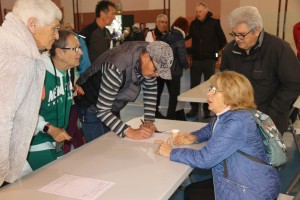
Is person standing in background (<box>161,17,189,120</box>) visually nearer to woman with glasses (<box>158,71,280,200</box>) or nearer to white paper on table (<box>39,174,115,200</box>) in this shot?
woman with glasses (<box>158,71,280,200</box>)

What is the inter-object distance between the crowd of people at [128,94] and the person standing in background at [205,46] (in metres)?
2.75

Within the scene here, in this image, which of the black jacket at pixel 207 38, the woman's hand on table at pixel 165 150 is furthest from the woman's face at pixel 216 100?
the black jacket at pixel 207 38

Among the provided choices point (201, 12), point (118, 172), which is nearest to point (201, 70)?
point (201, 12)

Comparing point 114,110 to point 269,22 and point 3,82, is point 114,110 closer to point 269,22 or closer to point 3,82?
point 3,82

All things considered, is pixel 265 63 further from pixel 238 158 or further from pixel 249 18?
pixel 238 158

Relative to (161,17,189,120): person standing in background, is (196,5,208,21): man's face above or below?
above

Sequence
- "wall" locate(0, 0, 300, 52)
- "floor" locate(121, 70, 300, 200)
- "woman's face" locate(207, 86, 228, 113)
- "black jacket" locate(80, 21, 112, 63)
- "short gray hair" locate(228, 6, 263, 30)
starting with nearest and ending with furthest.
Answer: "woman's face" locate(207, 86, 228, 113), "short gray hair" locate(228, 6, 263, 30), "floor" locate(121, 70, 300, 200), "black jacket" locate(80, 21, 112, 63), "wall" locate(0, 0, 300, 52)

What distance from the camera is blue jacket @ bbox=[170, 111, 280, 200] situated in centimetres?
157

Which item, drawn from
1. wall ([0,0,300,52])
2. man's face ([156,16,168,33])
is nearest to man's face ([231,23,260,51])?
man's face ([156,16,168,33])

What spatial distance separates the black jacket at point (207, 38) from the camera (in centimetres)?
533

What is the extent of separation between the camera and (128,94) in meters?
2.13

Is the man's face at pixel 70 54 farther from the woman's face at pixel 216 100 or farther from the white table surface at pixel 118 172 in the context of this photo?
the woman's face at pixel 216 100

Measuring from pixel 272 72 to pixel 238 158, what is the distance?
3.11 feet

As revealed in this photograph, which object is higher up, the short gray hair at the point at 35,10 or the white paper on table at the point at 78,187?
the short gray hair at the point at 35,10
